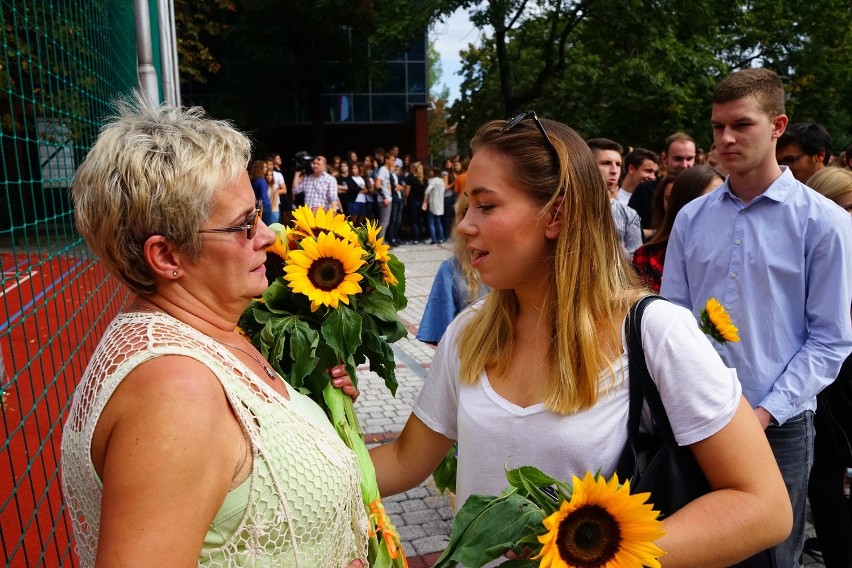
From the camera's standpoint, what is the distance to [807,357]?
8.64 ft

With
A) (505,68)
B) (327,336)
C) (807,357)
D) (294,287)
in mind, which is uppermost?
(505,68)

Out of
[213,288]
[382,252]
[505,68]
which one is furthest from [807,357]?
[505,68]

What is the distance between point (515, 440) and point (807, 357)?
61.4 inches

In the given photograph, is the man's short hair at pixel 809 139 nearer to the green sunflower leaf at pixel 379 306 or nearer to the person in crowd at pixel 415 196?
the green sunflower leaf at pixel 379 306

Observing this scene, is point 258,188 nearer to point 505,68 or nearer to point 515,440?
point 505,68

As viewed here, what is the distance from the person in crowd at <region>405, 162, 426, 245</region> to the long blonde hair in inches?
619

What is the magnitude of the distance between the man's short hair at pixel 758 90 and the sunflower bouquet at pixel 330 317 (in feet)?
5.85

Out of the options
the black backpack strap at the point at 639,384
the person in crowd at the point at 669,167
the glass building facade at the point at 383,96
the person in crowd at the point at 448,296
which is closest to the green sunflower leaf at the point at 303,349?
the black backpack strap at the point at 639,384

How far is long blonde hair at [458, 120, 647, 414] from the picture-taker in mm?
1615

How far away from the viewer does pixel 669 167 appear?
654 cm

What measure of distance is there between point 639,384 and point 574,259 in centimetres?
32

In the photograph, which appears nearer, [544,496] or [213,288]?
[544,496]

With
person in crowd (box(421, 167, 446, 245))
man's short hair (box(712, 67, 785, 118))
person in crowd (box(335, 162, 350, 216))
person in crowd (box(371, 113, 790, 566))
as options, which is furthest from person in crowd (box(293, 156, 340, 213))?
person in crowd (box(371, 113, 790, 566))

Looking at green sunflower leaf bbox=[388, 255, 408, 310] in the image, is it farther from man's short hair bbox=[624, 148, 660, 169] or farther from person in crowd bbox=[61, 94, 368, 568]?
man's short hair bbox=[624, 148, 660, 169]
